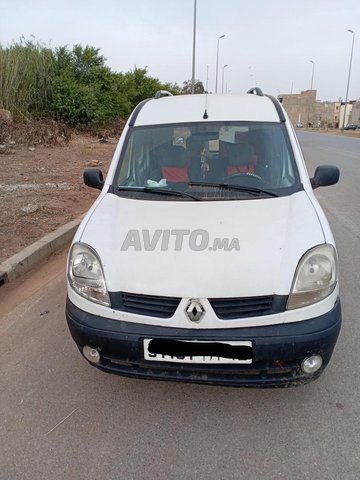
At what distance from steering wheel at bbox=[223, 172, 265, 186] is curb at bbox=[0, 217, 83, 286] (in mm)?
2680

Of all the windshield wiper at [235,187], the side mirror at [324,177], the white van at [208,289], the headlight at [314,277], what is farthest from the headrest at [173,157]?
the headlight at [314,277]

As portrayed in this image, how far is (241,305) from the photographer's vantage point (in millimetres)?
2178

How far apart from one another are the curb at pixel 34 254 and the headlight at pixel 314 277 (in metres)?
3.28

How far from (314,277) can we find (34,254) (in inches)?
141

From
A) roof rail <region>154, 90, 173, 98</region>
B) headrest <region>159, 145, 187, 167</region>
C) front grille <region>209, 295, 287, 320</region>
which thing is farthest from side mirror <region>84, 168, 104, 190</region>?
front grille <region>209, 295, 287, 320</region>

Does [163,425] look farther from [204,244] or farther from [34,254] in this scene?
[34,254]

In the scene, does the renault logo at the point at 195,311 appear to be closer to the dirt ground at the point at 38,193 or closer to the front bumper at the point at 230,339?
the front bumper at the point at 230,339

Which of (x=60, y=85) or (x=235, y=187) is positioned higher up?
(x=60, y=85)

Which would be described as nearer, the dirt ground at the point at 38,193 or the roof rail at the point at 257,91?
the roof rail at the point at 257,91

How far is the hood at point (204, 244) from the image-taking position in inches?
86.3

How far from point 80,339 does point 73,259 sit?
510 mm

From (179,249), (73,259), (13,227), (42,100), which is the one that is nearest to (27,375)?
(73,259)

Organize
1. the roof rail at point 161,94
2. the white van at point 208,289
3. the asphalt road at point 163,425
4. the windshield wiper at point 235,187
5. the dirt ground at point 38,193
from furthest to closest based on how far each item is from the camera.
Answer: the dirt ground at point 38,193 → the roof rail at point 161,94 → the windshield wiper at point 235,187 → the white van at point 208,289 → the asphalt road at point 163,425

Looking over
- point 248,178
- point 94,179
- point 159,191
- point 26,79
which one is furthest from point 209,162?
point 26,79
